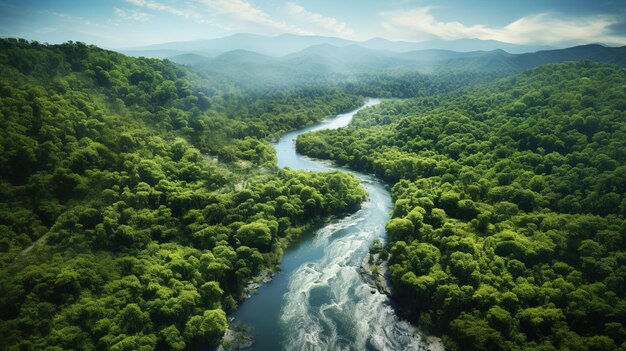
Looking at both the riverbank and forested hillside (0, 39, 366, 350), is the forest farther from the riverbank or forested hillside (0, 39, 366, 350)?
the riverbank

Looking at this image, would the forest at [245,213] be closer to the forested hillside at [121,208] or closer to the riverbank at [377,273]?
the forested hillside at [121,208]

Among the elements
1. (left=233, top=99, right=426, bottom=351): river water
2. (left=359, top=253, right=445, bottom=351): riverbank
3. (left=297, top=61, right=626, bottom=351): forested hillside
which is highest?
(left=297, top=61, right=626, bottom=351): forested hillside

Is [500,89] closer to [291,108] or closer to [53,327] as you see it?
[291,108]

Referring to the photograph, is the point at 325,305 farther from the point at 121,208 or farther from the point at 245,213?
the point at 121,208

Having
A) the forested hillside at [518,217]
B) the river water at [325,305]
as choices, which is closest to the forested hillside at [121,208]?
the river water at [325,305]

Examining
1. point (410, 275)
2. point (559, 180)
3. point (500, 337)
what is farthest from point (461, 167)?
point (500, 337)

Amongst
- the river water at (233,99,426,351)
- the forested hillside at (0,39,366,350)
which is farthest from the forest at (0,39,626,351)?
the river water at (233,99,426,351)
